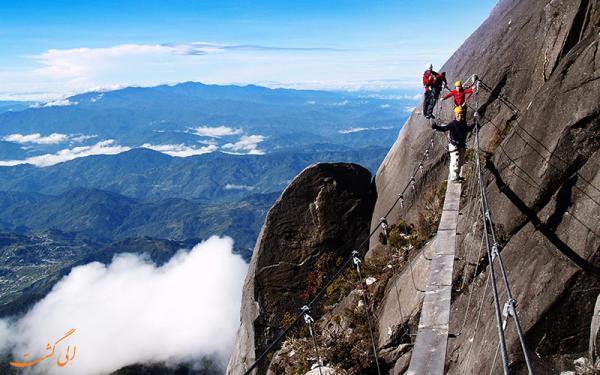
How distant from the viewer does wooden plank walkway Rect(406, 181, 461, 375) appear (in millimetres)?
10039

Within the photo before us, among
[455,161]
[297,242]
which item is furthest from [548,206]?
[297,242]

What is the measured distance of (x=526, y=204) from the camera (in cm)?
1141

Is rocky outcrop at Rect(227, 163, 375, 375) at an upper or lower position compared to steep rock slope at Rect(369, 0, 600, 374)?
lower

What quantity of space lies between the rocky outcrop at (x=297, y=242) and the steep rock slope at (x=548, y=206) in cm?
833

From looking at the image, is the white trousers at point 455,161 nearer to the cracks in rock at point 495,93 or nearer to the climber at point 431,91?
the cracks in rock at point 495,93

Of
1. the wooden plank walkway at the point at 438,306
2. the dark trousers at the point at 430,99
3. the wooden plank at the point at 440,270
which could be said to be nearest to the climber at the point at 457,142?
the wooden plank walkway at the point at 438,306

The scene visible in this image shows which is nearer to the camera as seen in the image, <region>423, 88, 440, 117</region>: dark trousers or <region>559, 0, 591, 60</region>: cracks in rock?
<region>559, 0, 591, 60</region>: cracks in rock

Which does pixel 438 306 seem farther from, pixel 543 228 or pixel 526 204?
pixel 526 204

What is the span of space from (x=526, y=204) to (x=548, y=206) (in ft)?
2.67

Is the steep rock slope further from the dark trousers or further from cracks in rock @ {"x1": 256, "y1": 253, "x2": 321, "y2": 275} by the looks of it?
cracks in rock @ {"x1": 256, "y1": 253, "x2": 321, "y2": 275}

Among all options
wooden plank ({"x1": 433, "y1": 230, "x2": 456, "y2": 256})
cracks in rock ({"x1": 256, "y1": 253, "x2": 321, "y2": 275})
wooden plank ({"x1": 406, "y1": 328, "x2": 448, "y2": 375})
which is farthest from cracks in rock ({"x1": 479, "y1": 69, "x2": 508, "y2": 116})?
wooden plank ({"x1": 406, "y1": 328, "x2": 448, "y2": 375})

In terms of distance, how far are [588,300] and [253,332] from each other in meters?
17.4

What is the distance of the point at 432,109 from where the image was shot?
22.4 m

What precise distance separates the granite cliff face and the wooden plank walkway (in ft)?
1.15
